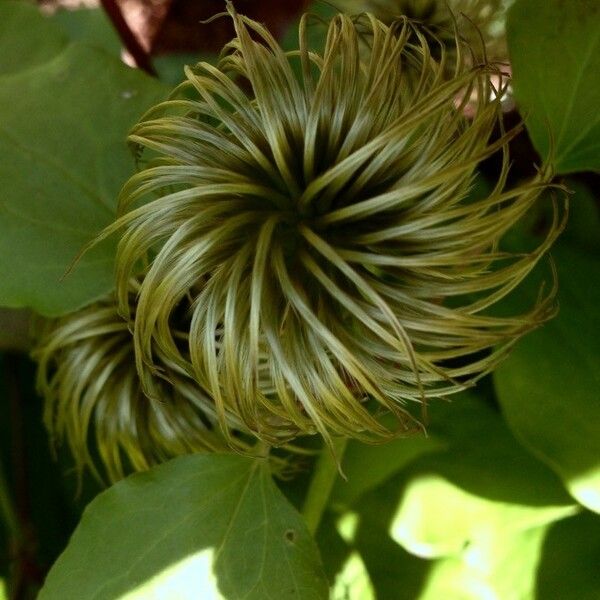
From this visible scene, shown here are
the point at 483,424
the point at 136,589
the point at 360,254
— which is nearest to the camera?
the point at 360,254

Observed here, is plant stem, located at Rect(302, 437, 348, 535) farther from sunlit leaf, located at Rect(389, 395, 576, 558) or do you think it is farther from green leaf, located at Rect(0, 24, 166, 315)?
green leaf, located at Rect(0, 24, 166, 315)

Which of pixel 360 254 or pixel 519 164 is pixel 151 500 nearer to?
pixel 360 254

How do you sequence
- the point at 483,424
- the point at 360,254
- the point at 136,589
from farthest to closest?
the point at 483,424
the point at 136,589
the point at 360,254

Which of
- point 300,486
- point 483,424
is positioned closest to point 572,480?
point 483,424

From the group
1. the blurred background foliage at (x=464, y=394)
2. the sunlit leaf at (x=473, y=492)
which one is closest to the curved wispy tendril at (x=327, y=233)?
the blurred background foliage at (x=464, y=394)

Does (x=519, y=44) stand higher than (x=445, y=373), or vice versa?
(x=519, y=44)

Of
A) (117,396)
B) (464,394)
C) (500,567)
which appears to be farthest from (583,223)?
(117,396)

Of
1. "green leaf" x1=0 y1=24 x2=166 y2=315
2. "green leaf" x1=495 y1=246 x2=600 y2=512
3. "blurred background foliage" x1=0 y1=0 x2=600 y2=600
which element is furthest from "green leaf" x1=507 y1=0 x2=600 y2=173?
"green leaf" x1=0 y1=24 x2=166 y2=315
